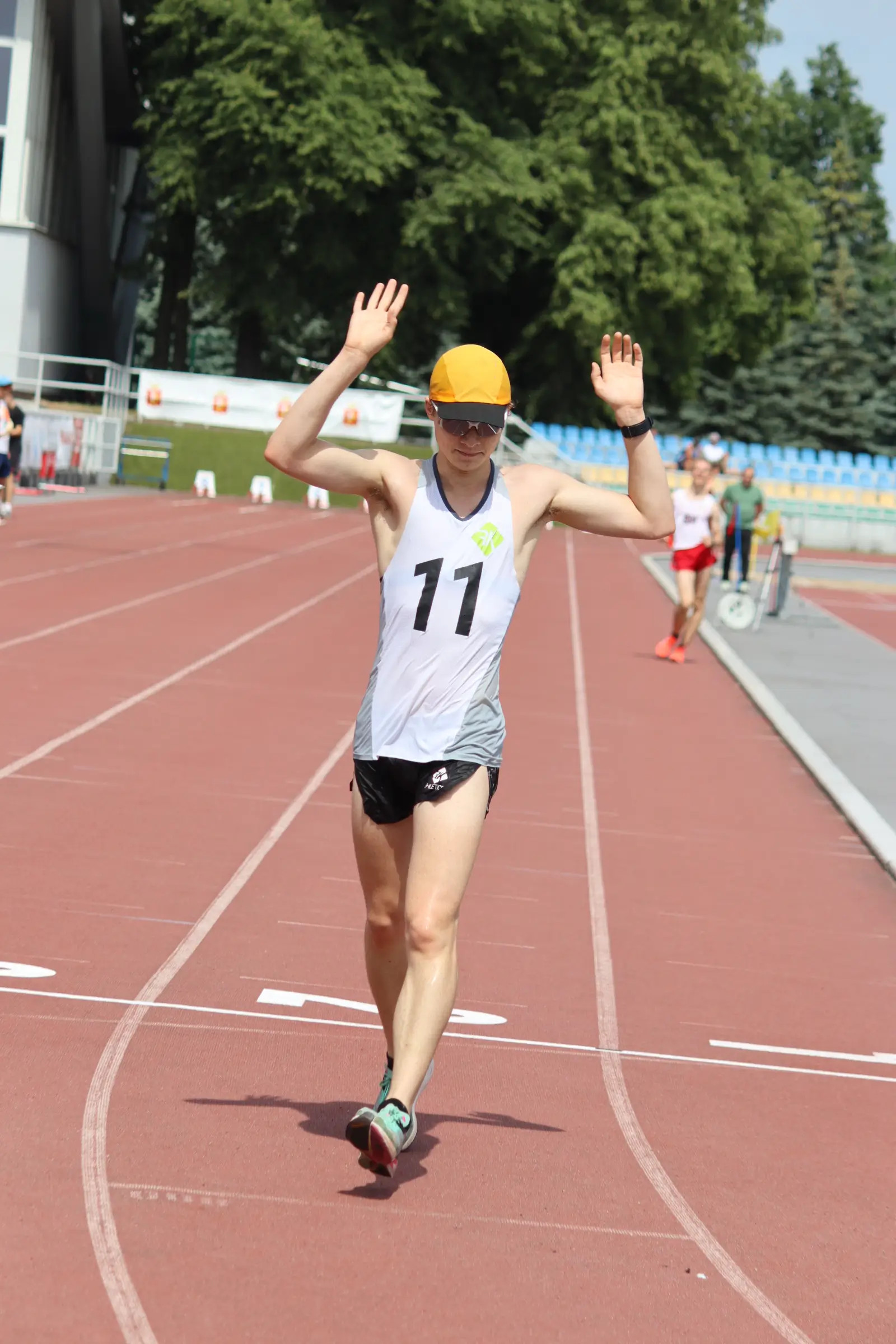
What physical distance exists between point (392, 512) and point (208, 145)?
4763 cm

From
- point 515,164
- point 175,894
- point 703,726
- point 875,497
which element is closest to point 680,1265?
point 175,894

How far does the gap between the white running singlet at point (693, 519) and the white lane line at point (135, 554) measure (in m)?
6.51

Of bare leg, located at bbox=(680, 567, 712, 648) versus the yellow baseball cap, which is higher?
the yellow baseball cap

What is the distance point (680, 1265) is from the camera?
4336 millimetres

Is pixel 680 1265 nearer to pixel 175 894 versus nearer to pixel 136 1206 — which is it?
pixel 136 1206

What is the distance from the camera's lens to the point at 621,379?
5160 mm

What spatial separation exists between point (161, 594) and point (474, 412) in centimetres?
1625

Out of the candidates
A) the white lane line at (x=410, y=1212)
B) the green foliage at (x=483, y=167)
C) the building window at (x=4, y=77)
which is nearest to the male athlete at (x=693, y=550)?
the white lane line at (x=410, y=1212)

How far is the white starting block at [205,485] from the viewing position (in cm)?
4766

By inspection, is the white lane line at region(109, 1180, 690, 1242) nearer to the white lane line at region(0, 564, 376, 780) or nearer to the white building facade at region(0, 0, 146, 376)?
the white lane line at region(0, 564, 376, 780)

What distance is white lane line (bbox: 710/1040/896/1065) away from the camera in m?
6.51

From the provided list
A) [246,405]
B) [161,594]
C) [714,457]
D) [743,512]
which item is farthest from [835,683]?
[246,405]

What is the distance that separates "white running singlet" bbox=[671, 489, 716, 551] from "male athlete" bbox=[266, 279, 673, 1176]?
549 inches

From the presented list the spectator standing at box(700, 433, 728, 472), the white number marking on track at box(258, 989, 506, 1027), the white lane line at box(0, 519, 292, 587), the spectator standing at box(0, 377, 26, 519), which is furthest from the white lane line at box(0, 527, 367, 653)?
the white number marking on track at box(258, 989, 506, 1027)
